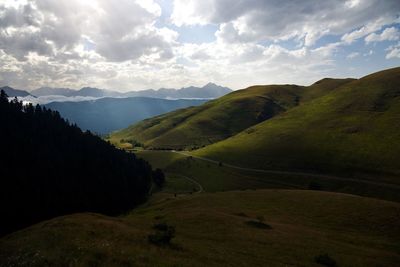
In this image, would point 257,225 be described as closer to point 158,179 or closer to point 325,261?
point 325,261

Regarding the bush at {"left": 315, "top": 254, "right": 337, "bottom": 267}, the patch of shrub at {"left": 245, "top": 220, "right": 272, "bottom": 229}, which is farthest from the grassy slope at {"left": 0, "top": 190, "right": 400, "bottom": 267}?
the patch of shrub at {"left": 245, "top": 220, "right": 272, "bottom": 229}

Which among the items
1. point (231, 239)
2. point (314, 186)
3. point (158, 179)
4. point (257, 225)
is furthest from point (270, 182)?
point (231, 239)

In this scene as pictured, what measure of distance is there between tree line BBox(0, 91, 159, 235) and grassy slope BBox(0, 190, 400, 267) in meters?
57.4

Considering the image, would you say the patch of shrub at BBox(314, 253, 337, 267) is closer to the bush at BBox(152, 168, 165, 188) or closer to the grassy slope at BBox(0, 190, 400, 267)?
the grassy slope at BBox(0, 190, 400, 267)

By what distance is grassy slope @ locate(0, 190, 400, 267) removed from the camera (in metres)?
22.9

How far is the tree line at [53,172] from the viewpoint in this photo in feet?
326

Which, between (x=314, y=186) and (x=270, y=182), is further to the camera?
(x=270, y=182)

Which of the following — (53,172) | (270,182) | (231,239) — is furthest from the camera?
(270,182)

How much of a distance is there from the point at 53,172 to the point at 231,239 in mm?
97635

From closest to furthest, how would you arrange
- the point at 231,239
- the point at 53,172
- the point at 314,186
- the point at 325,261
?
the point at 325,261, the point at 231,239, the point at 53,172, the point at 314,186

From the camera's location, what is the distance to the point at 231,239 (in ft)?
120

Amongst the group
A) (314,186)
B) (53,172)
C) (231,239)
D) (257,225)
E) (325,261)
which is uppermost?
(53,172)

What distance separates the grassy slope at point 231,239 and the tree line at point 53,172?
57.4 meters

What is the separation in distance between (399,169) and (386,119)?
216ft
